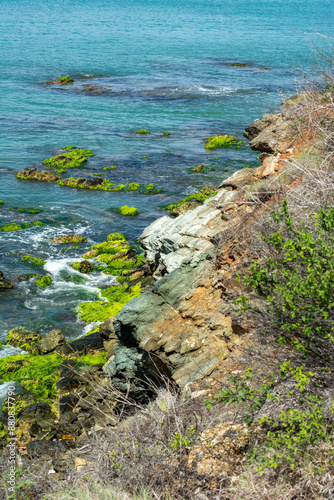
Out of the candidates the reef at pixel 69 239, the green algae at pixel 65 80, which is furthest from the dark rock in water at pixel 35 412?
the green algae at pixel 65 80

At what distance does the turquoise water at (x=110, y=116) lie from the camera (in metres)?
16.8

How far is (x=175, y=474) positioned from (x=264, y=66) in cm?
5202

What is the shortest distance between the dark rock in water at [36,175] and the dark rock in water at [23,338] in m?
12.3

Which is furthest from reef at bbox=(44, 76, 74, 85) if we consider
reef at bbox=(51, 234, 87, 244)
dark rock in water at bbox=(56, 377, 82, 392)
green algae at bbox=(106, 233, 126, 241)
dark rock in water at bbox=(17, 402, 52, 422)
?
dark rock in water at bbox=(17, 402, 52, 422)

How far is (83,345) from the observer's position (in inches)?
476

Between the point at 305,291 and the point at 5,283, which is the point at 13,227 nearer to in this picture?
the point at 5,283

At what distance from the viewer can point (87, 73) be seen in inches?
1799

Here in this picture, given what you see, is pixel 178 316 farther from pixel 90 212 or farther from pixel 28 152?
pixel 28 152

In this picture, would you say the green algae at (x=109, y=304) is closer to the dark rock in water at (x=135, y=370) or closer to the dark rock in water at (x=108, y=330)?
the dark rock in water at (x=108, y=330)

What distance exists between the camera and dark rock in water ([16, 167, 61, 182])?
76.8 feet

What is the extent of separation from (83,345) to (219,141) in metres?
19.0

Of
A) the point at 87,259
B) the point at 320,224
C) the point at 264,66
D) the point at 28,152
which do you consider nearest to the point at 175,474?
the point at 320,224

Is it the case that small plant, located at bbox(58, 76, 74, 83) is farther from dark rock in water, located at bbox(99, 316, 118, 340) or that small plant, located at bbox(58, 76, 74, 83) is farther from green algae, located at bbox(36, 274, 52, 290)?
dark rock in water, located at bbox(99, 316, 118, 340)

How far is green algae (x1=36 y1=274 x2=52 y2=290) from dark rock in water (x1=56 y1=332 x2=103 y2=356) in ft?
11.3
